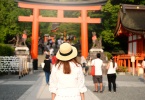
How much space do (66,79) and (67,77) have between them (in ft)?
0.10

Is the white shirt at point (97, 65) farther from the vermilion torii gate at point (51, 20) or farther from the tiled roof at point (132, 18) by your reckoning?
the vermilion torii gate at point (51, 20)

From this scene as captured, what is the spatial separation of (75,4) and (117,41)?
246 inches

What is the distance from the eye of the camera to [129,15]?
28.7 metres

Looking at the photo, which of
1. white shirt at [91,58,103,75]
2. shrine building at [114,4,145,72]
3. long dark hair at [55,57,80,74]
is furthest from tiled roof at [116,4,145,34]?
long dark hair at [55,57,80,74]

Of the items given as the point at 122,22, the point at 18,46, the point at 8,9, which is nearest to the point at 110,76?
the point at 18,46

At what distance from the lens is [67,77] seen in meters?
3.85

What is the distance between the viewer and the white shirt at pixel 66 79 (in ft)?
12.6

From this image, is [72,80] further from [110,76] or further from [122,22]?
[122,22]

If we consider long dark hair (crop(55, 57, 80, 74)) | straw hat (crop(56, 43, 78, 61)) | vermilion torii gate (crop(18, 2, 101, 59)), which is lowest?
long dark hair (crop(55, 57, 80, 74))

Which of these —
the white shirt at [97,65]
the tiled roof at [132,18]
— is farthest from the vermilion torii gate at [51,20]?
the white shirt at [97,65]

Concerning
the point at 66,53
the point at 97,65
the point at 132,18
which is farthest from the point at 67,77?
the point at 132,18

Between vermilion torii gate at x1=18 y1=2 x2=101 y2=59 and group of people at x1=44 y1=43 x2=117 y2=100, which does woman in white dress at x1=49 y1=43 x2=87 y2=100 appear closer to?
group of people at x1=44 y1=43 x2=117 y2=100

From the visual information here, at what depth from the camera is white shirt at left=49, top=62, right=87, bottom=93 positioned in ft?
12.6

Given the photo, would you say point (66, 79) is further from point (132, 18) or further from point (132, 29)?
Answer: point (132, 18)
